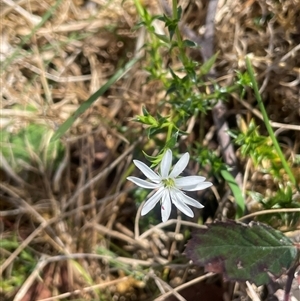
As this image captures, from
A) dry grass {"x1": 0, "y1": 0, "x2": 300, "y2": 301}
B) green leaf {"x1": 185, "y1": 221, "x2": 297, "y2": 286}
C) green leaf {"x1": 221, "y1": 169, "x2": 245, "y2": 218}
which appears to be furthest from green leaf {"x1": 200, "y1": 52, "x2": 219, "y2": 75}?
green leaf {"x1": 185, "y1": 221, "x2": 297, "y2": 286}

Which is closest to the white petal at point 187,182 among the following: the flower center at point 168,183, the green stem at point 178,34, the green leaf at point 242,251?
the flower center at point 168,183

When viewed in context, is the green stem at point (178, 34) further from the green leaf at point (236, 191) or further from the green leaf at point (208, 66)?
the green leaf at point (236, 191)

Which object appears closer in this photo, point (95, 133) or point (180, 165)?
point (180, 165)

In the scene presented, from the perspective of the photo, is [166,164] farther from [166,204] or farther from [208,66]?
[208,66]

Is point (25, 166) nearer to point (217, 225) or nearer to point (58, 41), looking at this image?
point (58, 41)

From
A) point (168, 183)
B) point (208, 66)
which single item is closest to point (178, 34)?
point (208, 66)

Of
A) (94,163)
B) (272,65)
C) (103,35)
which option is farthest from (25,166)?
(272,65)
